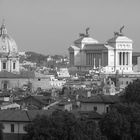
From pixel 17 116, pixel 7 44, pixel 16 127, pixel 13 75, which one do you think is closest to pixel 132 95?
pixel 17 116

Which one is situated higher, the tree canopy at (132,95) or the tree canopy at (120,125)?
the tree canopy at (132,95)

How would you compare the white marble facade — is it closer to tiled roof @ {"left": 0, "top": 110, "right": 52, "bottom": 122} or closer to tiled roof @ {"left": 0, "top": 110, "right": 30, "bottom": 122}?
tiled roof @ {"left": 0, "top": 110, "right": 52, "bottom": 122}

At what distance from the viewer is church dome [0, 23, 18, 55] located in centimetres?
14505

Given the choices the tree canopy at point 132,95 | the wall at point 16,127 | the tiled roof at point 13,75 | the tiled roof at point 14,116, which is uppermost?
the tiled roof at point 13,75

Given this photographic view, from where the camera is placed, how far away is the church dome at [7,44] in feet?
476

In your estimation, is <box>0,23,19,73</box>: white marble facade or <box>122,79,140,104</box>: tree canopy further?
<box>0,23,19,73</box>: white marble facade

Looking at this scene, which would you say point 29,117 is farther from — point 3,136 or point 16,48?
point 16,48

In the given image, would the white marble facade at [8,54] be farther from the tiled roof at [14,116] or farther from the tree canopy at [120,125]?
the tree canopy at [120,125]

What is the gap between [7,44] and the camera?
482 feet

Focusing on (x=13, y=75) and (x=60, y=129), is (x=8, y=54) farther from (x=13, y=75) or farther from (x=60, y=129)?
(x=60, y=129)

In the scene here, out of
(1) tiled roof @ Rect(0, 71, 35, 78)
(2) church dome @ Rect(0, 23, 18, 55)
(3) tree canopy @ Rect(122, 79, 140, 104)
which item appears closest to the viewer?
(3) tree canopy @ Rect(122, 79, 140, 104)

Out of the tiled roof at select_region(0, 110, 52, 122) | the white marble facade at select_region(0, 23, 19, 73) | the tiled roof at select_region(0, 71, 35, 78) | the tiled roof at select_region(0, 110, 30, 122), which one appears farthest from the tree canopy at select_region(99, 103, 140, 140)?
the white marble facade at select_region(0, 23, 19, 73)


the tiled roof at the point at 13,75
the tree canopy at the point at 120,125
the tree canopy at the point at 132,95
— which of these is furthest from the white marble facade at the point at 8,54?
the tree canopy at the point at 120,125

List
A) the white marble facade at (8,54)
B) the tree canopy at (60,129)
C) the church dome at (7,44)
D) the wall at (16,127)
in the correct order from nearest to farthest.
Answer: the tree canopy at (60,129), the wall at (16,127), the white marble facade at (8,54), the church dome at (7,44)
